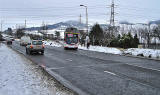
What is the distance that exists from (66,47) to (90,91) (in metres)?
32.0

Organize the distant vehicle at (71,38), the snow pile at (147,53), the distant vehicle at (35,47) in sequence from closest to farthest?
the snow pile at (147,53) < the distant vehicle at (35,47) < the distant vehicle at (71,38)

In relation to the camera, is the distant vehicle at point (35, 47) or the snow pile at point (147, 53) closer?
the snow pile at point (147, 53)

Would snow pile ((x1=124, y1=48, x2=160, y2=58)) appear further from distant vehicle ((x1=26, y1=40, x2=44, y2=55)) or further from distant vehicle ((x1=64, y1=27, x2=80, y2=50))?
distant vehicle ((x1=64, y1=27, x2=80, y2=50))

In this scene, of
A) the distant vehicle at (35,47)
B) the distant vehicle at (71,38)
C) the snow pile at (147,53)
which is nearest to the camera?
the snow pile at (147,53)

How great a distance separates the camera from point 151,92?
712cm

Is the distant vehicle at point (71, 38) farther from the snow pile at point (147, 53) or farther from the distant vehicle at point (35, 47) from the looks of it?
the snow pile at point (147, 53)

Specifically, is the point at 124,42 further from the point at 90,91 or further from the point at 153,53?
the point at 90,91

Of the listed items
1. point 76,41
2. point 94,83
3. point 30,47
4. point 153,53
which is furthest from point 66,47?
point 94,83

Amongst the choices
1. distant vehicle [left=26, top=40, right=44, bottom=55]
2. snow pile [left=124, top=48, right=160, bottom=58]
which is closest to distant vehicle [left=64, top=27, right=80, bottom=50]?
distant vehicle [left=26, top=40, right=44, bottom=55]

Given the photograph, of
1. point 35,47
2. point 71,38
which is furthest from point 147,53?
point 71,38

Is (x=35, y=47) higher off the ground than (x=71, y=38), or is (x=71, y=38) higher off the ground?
(x=71, y=38)

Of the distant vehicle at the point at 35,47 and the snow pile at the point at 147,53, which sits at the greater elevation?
the distant vehicle at the point at 35,47

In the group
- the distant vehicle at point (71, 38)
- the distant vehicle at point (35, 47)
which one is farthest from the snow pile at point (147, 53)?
the distant vehicle at point (71, 38)

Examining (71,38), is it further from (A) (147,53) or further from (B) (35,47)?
(A) (147,53)
